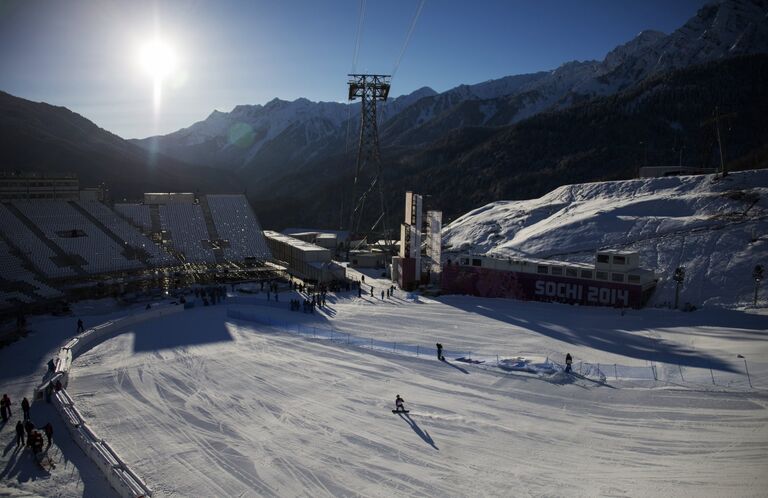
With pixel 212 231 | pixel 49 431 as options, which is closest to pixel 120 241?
pixel 212 231

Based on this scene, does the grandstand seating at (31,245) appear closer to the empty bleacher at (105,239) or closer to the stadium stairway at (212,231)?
the empty bleacher at (105,239)

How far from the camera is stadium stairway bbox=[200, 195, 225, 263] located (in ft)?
134

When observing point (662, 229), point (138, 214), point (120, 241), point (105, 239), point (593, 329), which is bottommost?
point (593, 329)

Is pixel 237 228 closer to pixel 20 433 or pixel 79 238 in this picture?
pixel 79 238

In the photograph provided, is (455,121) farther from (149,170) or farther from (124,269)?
(124,269)

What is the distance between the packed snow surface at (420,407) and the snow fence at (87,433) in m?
0.42

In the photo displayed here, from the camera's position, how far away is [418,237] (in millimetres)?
38000

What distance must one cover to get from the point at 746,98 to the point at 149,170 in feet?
401

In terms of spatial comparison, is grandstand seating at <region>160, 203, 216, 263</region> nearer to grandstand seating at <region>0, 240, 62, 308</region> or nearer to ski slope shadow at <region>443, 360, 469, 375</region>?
grandstand seating at <region>0, 240, 62, 308</region>

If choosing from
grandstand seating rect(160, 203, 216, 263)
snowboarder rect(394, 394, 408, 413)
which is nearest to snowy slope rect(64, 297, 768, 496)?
snowboarder rect(394, 394, 408, 413)

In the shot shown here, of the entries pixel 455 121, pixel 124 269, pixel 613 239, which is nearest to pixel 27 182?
pixel 124 269

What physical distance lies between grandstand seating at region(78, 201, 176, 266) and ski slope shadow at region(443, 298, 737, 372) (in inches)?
897

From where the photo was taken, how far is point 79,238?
1469 inches

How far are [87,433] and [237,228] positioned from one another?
32797 mm
